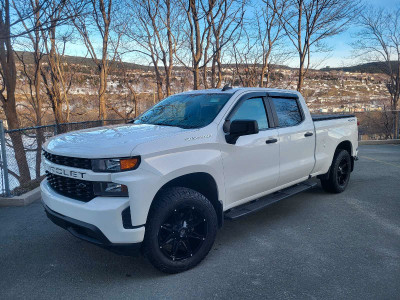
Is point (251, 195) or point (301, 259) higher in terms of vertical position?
point (251, 195)

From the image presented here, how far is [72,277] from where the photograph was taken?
9.98ft

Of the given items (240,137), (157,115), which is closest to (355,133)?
(240,137)

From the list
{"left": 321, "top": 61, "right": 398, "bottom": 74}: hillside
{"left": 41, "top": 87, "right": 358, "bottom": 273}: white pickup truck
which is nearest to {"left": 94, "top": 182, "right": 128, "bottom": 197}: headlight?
{"left": 41, "top": 87, "right": 358, "bottom": 273}: white pickup truck

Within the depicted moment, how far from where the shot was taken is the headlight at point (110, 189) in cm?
265

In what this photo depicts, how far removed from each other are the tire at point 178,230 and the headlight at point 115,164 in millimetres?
A: 458

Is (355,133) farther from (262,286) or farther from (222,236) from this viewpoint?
(262,286)

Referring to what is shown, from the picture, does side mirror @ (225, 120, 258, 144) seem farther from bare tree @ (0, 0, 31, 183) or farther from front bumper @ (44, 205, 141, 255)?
bare tree @ (0, 0, 31, 183)

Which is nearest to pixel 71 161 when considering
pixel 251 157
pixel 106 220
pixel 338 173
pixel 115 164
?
pixel 115 164

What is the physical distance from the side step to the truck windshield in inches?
43.4

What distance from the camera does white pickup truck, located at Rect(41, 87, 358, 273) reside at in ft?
8.72

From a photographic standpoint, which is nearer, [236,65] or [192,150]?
[192,150]

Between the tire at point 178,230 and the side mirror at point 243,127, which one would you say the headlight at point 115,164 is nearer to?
the tire at point 178,230

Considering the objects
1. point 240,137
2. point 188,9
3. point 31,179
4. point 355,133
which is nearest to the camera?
point 240,137

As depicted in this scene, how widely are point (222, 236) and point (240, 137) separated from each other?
1359 millimetres
